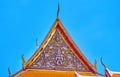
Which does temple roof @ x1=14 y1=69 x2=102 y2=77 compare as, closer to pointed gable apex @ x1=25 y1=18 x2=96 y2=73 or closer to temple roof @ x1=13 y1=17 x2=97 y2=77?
temple roof @ x1=13 y1=17 x2=97 y2=77

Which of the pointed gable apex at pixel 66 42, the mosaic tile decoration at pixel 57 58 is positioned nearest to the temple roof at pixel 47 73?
the mosaic tile decoration at pixel 57 58

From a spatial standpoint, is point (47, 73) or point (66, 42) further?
point (66, 42)

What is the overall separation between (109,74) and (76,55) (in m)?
2.54

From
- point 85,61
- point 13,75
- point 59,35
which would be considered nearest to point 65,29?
point 59,35

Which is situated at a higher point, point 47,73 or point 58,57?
point 58,57

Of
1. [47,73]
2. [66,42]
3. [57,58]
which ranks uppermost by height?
[66,42]

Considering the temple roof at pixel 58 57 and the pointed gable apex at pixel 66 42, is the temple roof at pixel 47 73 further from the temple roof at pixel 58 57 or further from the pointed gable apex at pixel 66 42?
the pointed gable apex at pixel 66 42

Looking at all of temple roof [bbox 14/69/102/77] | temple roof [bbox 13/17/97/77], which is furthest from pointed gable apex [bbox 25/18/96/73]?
temple roof [bbox 14/69/102/77]

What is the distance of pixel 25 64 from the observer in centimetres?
1280

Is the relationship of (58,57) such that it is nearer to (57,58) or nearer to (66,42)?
(57,58)

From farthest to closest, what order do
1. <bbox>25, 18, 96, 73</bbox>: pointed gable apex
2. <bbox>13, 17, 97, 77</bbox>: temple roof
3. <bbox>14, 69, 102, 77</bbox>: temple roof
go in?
<bbox>25, 18, 96, 73</bbox>: pointed gable apex → <bbox>13, 17, 97, 77</bbox>: temple roof → <bbox>14, 69, 102, 77</bbox>: temple roof

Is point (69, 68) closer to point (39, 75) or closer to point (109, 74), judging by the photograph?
point (39, 75)

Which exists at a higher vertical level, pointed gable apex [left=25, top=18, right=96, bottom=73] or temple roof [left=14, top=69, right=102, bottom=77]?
pointed gable apex [left=25, top=18, right=96, bottom=73]

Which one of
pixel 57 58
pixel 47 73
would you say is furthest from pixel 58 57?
pixel 47 73
